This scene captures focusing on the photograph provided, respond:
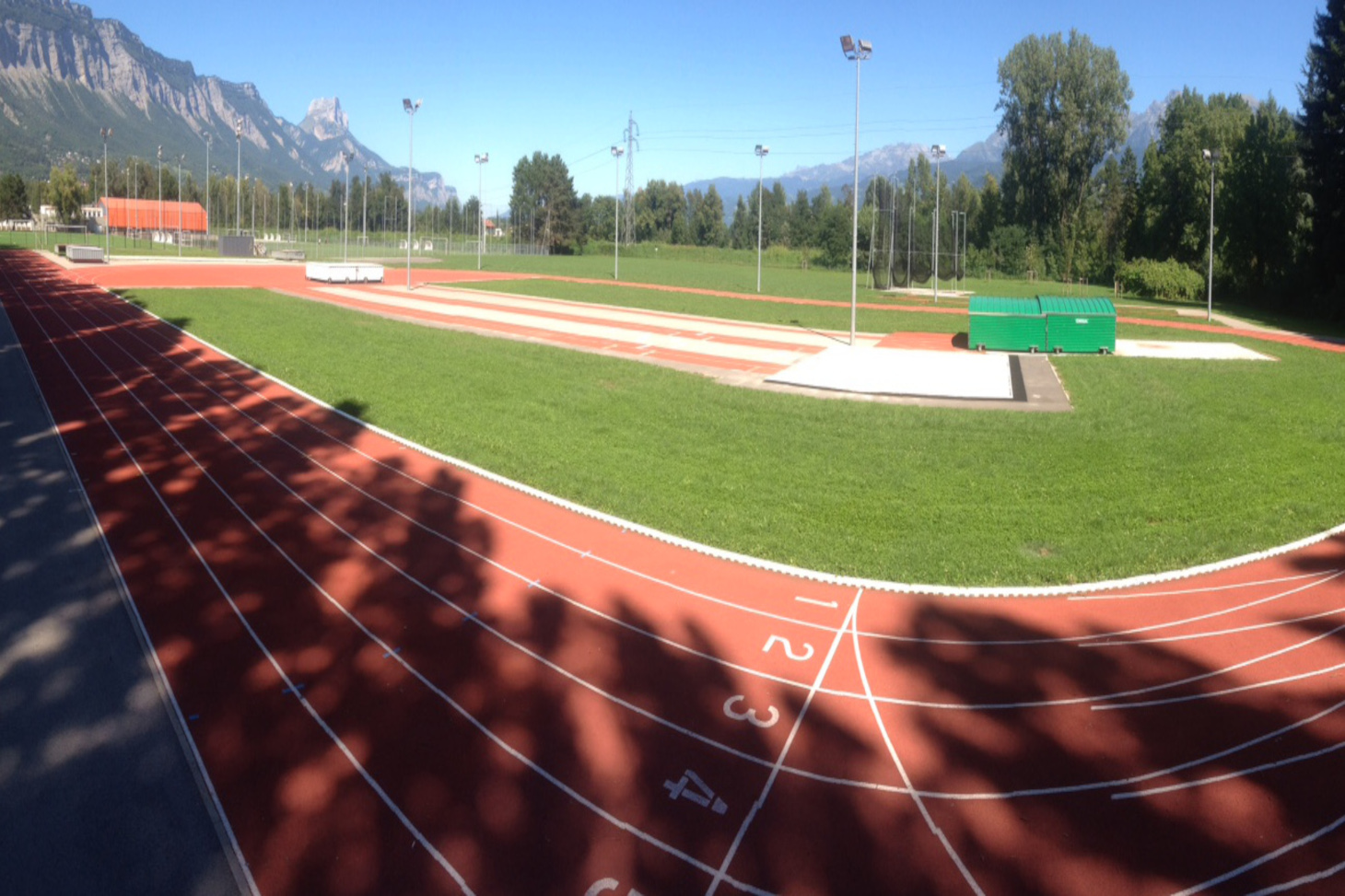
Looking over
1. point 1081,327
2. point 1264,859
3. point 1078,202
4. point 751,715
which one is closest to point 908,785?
point 751,715

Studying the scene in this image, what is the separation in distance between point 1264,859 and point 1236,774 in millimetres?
894

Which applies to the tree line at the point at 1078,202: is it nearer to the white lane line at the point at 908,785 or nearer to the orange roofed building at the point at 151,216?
the orange roofed building at the point at 151,216

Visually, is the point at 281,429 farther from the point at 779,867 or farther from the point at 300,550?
the point at 779,867

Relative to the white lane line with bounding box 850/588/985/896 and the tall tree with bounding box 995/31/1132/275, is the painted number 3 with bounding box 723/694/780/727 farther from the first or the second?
the tall tree with bounding box 995/31/1132/275

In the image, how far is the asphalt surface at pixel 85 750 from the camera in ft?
17.7

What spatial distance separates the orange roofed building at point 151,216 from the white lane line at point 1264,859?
11022 cm

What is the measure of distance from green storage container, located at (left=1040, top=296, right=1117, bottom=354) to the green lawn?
2.03 m

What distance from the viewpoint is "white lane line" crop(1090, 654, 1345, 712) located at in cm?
713

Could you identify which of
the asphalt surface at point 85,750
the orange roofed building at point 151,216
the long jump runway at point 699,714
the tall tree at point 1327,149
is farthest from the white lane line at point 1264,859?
the orange roofed building at point 151,216

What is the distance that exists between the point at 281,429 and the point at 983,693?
12174 mm

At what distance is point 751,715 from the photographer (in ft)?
23.2

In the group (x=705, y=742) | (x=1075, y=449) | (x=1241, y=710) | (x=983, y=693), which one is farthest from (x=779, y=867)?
(x=1075, y=449)

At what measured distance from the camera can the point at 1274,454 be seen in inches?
557

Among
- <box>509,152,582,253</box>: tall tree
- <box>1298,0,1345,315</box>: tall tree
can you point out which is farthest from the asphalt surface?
<box>509,152,582,253</box>: tall tree
